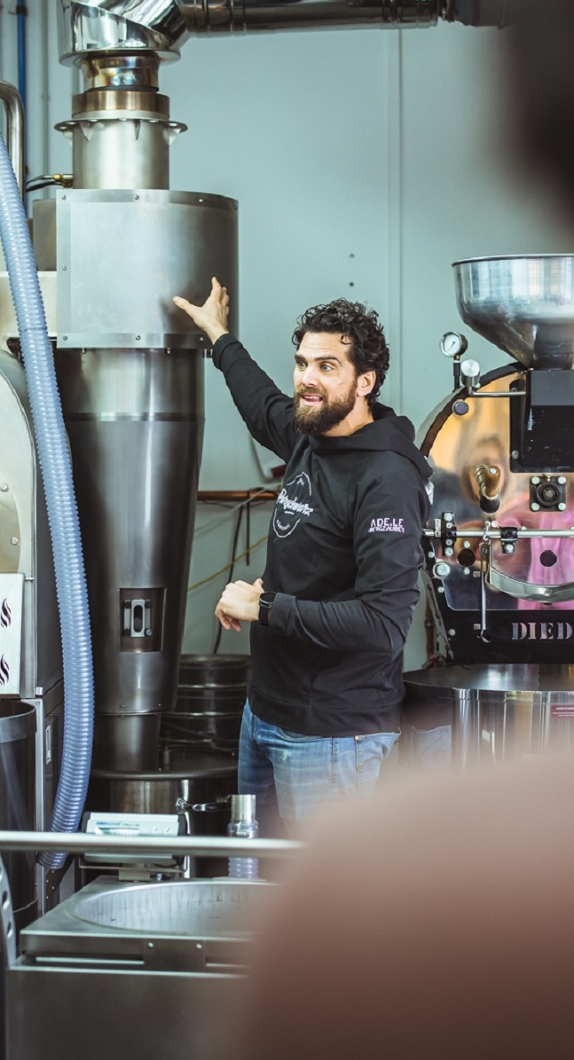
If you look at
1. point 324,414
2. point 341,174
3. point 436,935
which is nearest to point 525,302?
point 324,414

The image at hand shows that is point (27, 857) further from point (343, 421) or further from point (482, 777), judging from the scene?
point (482, 777)

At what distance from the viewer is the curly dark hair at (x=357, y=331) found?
211 cm

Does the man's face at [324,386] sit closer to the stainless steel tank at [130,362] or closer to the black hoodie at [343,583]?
the black hoodie at [343,583]

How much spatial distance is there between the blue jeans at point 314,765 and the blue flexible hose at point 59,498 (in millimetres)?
344

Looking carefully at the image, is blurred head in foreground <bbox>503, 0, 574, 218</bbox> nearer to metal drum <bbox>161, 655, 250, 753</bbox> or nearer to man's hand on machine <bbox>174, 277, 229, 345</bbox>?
man's hand on machine <bbox>174, 277, 229, 345</bbox>

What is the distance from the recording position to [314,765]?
2047 mm

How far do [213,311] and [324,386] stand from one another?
46cm

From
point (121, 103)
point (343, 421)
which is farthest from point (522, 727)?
point (121, 103)

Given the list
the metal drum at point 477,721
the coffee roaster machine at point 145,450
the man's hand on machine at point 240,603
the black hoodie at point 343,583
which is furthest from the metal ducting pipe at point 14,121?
the metal drum at point 477,721

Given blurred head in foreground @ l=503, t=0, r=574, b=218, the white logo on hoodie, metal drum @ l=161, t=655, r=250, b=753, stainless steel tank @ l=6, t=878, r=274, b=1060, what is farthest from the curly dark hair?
stainless steel tank @ l=6, t=878, r=274, b=1060

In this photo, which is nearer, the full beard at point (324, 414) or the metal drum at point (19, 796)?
the full beard at point (324, 414)

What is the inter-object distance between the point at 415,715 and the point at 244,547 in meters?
1.32

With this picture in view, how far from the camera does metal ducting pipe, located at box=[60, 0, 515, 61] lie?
244cm

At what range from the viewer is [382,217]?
3.46m
